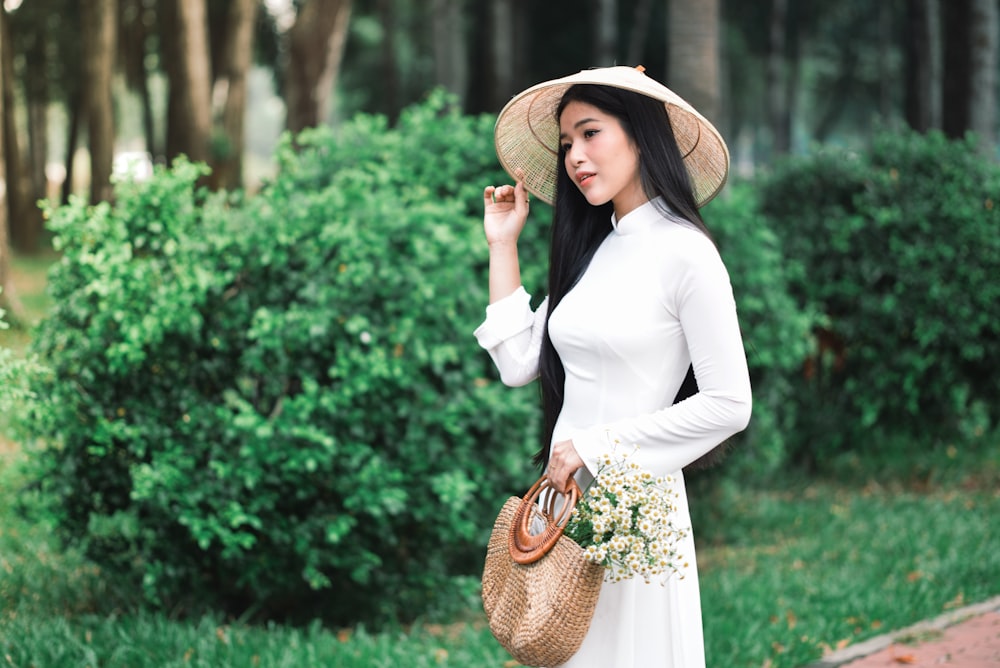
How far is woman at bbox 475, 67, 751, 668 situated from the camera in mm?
2621

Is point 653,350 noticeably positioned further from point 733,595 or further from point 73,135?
point 73,135

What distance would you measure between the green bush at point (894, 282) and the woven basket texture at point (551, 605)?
6.38 m

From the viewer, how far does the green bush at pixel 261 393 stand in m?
5.05

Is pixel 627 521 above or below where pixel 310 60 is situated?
below

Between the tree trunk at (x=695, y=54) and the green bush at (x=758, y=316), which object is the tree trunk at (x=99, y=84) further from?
the green bush at (x=758, y=316)

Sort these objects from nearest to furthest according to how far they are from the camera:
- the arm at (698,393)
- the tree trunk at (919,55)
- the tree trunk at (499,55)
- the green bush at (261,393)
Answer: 1. the arm at (698,393)
2. the green bush at (261,393)
3. the tree trunk at (919,55)
4. the tree trunk at (499,55)

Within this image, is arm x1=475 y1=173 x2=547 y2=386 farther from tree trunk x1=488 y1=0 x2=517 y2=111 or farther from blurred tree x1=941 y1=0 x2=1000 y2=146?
tree trunk x1=488 y1=0 x2=517 y2=111

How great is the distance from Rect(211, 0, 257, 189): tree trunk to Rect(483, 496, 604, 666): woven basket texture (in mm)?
14122

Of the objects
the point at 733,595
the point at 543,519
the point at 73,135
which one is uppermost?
the point at 73,135

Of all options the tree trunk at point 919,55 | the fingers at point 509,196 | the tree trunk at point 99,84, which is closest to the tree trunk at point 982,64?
the tree trunk at point 919,55

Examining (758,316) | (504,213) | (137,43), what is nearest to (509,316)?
(504,213)

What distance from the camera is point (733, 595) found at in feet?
19.2

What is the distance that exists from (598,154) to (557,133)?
0.46 meters

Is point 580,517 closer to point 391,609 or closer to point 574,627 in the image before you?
point 574,627
